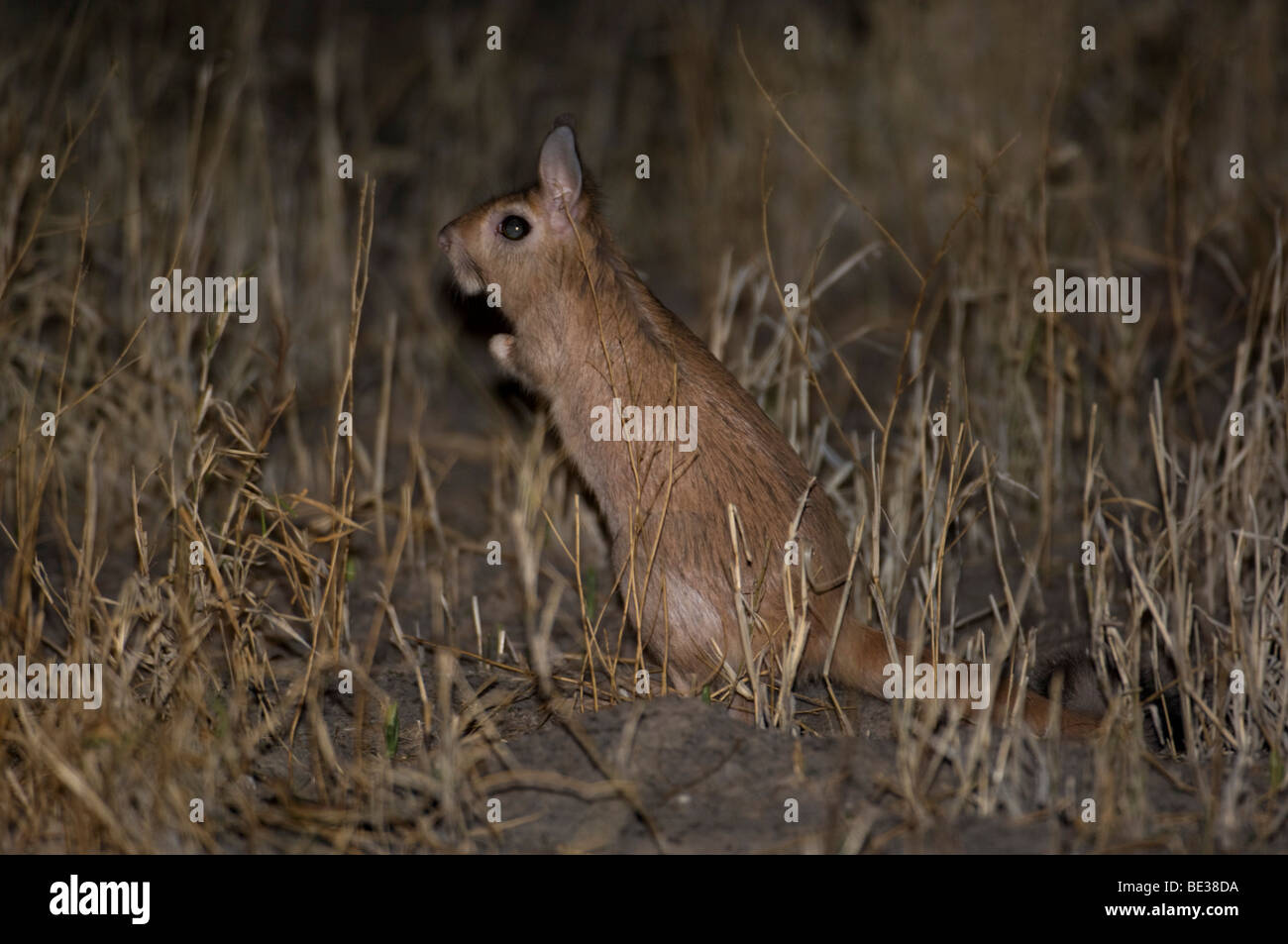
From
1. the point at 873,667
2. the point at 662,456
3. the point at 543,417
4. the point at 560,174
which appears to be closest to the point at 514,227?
the point at 560,174

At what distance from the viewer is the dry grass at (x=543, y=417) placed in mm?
3631

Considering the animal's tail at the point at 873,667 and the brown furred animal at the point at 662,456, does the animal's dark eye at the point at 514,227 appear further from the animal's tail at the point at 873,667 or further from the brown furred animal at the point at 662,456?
the animal's tail at the point at 873,667

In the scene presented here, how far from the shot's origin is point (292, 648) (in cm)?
494

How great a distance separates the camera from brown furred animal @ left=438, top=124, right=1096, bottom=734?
13.9ft

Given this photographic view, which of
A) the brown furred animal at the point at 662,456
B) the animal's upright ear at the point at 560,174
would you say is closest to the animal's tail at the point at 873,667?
the brown furred animal at the point at 662,456

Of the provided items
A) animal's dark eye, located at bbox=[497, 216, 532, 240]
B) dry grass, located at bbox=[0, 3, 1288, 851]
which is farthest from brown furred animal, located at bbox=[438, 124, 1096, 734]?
dry grass, located at bbox=[0, 3, 1288, 851]

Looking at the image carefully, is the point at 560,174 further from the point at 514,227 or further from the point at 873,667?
the point at 873,667

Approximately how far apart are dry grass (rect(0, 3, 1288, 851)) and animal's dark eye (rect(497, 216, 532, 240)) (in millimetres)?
491

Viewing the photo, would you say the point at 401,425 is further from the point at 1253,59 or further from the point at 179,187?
the point at 1253,59

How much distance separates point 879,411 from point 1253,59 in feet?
12.5

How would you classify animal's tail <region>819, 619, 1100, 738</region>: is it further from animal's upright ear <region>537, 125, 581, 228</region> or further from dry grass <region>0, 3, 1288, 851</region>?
animal's upright ear <region>537, 125, 581, 228</region>

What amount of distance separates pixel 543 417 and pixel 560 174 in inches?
42.5

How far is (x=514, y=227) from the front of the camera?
4.79 metres

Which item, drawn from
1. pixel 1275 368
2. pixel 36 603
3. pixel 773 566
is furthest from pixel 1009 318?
pixel 36 603
